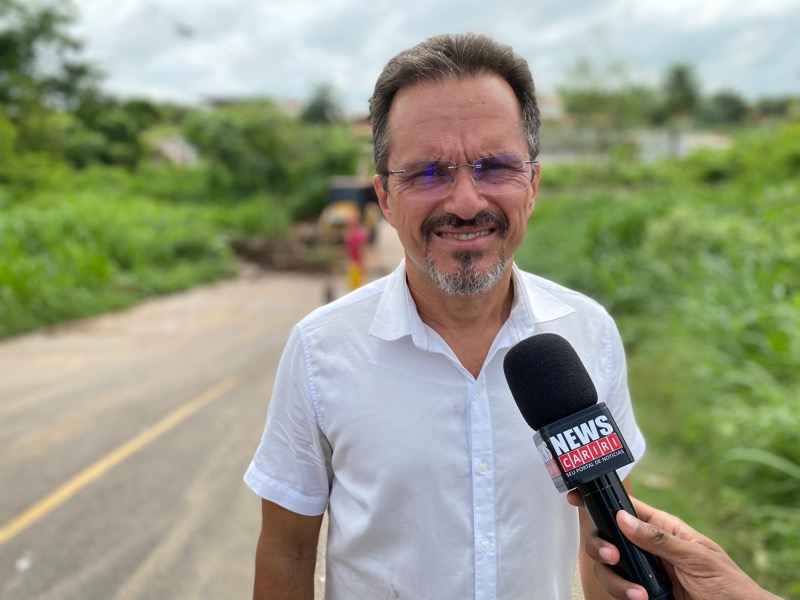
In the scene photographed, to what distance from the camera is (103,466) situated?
5.66m

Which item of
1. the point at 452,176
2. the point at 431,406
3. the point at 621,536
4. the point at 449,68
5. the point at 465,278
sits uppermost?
the point at 449,68

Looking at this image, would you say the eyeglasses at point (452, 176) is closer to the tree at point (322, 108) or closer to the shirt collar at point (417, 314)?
the shirt collar at point (417, 314)

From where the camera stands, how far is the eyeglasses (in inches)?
59.8

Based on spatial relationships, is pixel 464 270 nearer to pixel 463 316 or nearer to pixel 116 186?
pixel 463 316

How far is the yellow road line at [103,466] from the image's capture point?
187 inches

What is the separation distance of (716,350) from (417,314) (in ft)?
15.6

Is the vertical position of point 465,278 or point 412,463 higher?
point 465,278

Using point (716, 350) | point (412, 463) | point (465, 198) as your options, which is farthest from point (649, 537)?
point (716, 350)

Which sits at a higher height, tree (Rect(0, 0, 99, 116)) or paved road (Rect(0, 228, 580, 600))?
tree (Rect(0, 0, 99, 116))

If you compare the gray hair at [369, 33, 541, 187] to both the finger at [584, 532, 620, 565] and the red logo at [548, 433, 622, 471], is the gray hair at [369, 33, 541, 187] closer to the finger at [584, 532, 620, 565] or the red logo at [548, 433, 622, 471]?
the red logo at [548, 433, 622, 471]

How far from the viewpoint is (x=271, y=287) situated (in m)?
15.7

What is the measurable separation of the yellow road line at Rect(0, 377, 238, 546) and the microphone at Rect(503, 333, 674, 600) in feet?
15.0

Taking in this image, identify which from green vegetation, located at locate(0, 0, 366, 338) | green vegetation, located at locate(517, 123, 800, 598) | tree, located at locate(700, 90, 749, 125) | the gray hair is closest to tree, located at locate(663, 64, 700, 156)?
tree, located at locate(700, 90, 749, 125)

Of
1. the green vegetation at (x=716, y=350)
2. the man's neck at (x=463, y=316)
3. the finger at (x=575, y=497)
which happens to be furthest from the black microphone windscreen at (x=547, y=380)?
the green vegetation at (x=716, y=350)
